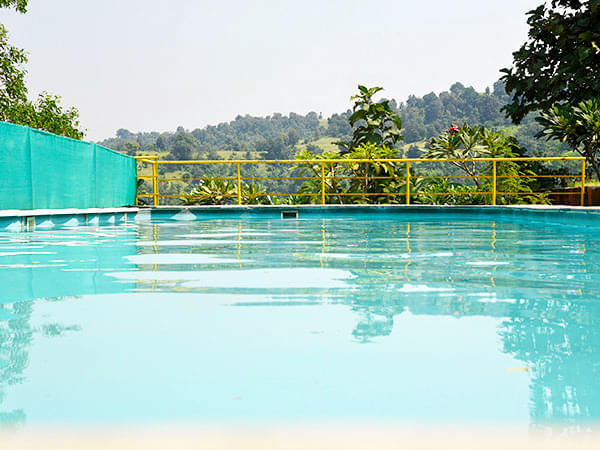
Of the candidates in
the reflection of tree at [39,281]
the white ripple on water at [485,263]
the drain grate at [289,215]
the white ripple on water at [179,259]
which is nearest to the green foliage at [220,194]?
the drain grate at [289,215]

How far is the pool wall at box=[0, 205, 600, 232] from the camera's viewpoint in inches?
307

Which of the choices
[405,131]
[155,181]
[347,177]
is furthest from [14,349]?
[405,131]

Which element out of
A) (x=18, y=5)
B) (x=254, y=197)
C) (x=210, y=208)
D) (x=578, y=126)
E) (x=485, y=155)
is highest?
(x=18, y=5)

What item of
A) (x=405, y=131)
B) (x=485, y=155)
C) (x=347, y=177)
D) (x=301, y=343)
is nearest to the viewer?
(x=301, y=343)

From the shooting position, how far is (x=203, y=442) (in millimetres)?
1063

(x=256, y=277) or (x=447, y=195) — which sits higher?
(x=447, y=195)

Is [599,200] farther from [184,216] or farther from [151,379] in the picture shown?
[151,379]

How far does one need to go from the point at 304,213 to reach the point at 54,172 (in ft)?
14.4

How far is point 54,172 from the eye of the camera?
7734 millimetres

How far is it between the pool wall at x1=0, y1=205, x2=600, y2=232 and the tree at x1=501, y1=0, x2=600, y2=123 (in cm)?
415

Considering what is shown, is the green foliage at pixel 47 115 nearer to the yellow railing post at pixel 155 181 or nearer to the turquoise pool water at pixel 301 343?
the yellow railing post at pixel 155 181

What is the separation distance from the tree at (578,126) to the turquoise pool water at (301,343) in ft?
26.5

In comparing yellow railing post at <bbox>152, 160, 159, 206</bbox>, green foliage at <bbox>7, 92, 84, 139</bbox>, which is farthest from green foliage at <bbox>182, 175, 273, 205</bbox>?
green foliage at <bbox>7, 92, 84, 139</bbox>

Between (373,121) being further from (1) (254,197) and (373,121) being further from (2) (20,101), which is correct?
(2) (20,101)
